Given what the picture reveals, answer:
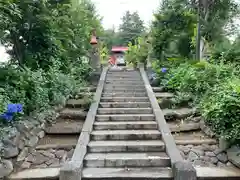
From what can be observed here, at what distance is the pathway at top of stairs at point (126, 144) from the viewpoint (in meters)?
3.49

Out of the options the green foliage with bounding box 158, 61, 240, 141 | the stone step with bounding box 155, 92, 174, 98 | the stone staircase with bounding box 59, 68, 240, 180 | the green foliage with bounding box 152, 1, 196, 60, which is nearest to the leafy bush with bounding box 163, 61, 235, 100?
the green foliage with bounding box 158, 61, 240, 141

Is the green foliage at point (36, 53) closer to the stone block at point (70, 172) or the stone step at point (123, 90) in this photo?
the stone step at point (123, 90)

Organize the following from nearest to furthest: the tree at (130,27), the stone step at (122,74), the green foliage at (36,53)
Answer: the green foliage at (36,53), the stone step at (122,74), the tree at (130,27)

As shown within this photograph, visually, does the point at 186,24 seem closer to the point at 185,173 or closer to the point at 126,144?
the point at 126,144

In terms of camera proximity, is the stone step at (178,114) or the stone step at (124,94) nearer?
the stone step at (178,114)

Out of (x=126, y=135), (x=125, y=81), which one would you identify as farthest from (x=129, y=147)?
(x=125, y=81)

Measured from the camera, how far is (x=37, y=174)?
334 cm

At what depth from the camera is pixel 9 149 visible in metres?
3.50

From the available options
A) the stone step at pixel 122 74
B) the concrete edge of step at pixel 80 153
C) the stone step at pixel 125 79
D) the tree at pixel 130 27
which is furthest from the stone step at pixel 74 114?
the tree at pixel 130 27

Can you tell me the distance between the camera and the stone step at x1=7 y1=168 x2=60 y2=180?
3.25 m

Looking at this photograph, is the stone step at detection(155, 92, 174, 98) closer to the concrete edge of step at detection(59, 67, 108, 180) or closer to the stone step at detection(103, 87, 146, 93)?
the stone step at detection(103, 87, 146, 93)

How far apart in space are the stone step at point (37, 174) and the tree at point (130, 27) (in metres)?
25.0

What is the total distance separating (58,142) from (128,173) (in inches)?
58.6

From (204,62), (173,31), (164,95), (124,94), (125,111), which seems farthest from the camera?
(173,31)
